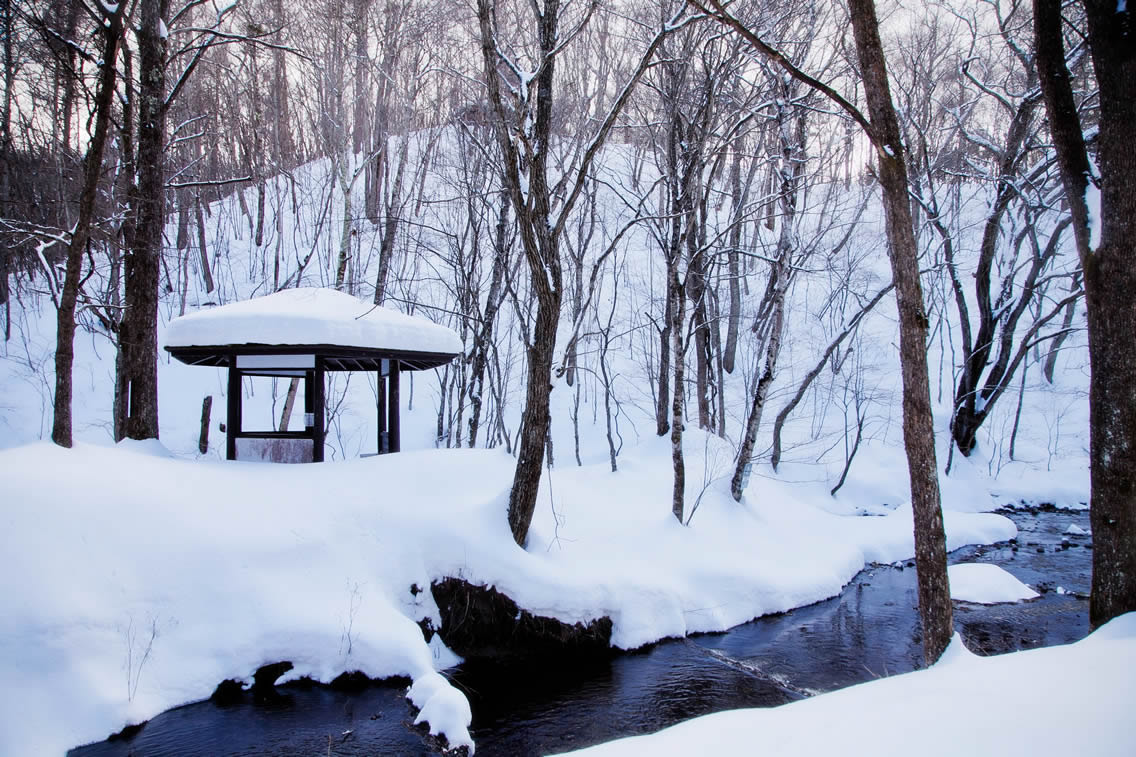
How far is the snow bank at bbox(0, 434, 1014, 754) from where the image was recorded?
18.3ft

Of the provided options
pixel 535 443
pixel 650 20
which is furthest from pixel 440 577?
pixel 650 20

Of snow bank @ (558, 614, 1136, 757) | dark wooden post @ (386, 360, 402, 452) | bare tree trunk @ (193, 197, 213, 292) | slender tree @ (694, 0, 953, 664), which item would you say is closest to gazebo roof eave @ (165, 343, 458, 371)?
dark wooden post @ (386, 360, 402, 452)

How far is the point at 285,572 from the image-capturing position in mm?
6910

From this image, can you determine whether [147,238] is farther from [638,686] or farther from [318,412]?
[638,686]

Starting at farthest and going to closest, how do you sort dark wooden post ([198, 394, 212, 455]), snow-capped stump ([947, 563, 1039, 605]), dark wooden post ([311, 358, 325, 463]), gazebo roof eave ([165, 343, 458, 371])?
1. dark wooden post ([198, 394, 212, 455])
2. snow-capped stump ([947, 563, 1039, 605])
3. dark wooden post ([311, 358, 325, 463])
4. gazebo roof eave ([165, 343, 458, 371])

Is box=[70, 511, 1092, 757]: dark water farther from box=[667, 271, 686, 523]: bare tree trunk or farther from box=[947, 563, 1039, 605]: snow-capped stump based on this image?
box=[667, 271, 686, 523]: bare tree trunk

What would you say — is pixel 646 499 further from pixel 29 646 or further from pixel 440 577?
pixel 29 646

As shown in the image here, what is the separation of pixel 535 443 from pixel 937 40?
48.1 ft

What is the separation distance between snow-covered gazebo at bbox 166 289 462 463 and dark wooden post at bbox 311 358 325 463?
1 cm

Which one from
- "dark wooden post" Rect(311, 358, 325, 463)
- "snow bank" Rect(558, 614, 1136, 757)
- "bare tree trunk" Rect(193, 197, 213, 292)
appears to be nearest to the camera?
"snow bank" Rect(558, 614, 1136, 757)

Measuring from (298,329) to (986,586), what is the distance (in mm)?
9853

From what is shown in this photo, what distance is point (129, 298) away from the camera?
9211mm

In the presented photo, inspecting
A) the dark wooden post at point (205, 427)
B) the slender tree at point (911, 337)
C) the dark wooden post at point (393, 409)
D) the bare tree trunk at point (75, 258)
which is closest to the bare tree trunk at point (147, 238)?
the bare tree trunk at point (75, 258)

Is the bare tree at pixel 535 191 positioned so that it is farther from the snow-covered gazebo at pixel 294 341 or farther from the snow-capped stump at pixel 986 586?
the snow-capped stump at pixel 986 586
